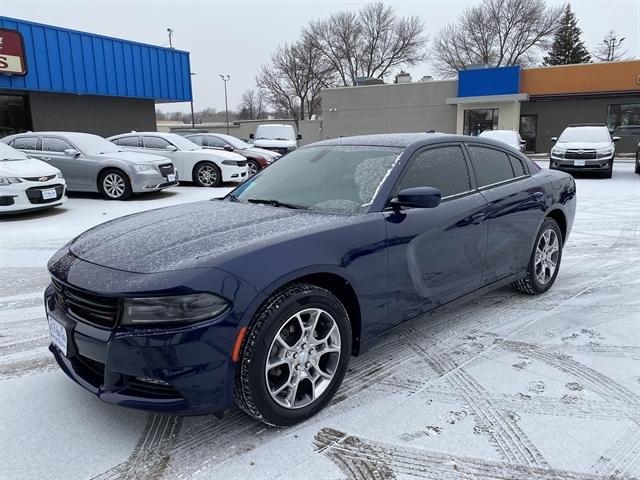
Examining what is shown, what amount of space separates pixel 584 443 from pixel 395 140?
7.35ft

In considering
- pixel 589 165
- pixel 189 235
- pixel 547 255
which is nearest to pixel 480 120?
Result: pixel 589 165

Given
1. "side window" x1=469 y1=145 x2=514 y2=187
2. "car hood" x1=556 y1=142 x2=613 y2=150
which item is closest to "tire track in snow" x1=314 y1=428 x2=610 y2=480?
"side window" x1=469 y1=145 x2=514 y2=187

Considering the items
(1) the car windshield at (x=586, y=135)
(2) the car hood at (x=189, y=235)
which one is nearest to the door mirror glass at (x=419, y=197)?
(2) the car hood at (x=189, y=235)

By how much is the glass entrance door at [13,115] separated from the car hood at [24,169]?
8.20 meters

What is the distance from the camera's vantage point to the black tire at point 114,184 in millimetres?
10734

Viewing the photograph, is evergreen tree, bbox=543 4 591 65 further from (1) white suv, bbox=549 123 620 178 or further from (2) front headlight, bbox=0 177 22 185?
(2) front headlight, bbox=0 177 22 185

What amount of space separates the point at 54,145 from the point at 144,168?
2029 millimetres

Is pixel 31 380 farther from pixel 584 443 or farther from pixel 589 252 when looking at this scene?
pixel 589 252

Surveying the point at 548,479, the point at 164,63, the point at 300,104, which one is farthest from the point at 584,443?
the point at 300,104

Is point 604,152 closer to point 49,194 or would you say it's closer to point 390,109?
point 49,194

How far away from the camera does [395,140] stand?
368 cm

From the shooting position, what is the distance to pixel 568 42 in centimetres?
4716

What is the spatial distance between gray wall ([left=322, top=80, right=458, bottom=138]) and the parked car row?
18.0 metres

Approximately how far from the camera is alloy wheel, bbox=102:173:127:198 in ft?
35.3
